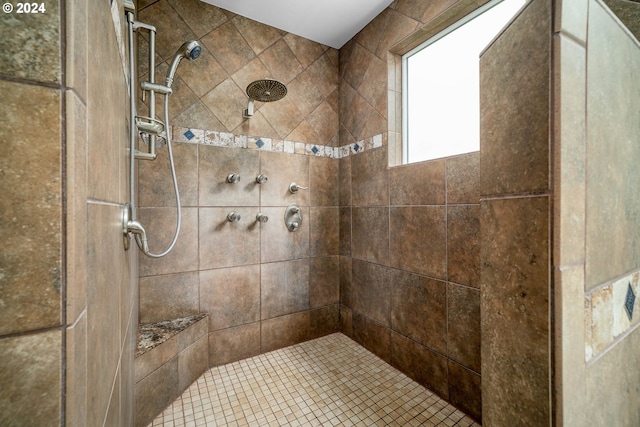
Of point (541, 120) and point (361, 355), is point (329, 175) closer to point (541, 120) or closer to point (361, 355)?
point (361, 355)

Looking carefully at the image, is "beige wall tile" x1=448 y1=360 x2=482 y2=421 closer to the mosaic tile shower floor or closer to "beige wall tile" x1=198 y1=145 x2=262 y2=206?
the mosaic tile shower floor

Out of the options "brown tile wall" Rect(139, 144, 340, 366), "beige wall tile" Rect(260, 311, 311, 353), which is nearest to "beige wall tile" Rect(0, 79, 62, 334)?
"brown tile wall" Rect(139, 144, 340, 366)

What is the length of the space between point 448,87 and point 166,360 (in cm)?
217

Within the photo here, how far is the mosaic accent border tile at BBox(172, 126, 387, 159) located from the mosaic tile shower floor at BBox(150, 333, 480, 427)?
4.86 ft

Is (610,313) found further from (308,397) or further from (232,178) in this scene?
(232,178)

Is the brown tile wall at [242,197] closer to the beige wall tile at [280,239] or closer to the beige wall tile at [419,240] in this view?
the beige wall tile at [280,239]

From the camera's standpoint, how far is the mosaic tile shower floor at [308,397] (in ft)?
A: 4.13

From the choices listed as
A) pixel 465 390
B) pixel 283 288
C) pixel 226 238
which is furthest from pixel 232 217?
pixel 465 390

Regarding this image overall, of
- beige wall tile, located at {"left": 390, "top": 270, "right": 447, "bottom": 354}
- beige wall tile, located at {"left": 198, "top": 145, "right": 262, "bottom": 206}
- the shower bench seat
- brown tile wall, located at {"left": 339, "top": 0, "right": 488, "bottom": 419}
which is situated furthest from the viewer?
beige wall tile, located at {"left": 198, "top": 145, "right": 262, "bottom": 206}

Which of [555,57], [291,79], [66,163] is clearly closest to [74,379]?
[66,163]

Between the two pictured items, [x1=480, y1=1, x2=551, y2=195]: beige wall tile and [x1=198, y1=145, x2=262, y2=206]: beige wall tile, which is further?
[x1=198, y1=145, x2=262, y2=206]: beige wall tile

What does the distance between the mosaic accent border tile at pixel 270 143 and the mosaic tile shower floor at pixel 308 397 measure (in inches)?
58.3

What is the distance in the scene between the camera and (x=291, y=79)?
198cm

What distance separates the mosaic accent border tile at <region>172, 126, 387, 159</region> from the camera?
1629 millimetres
